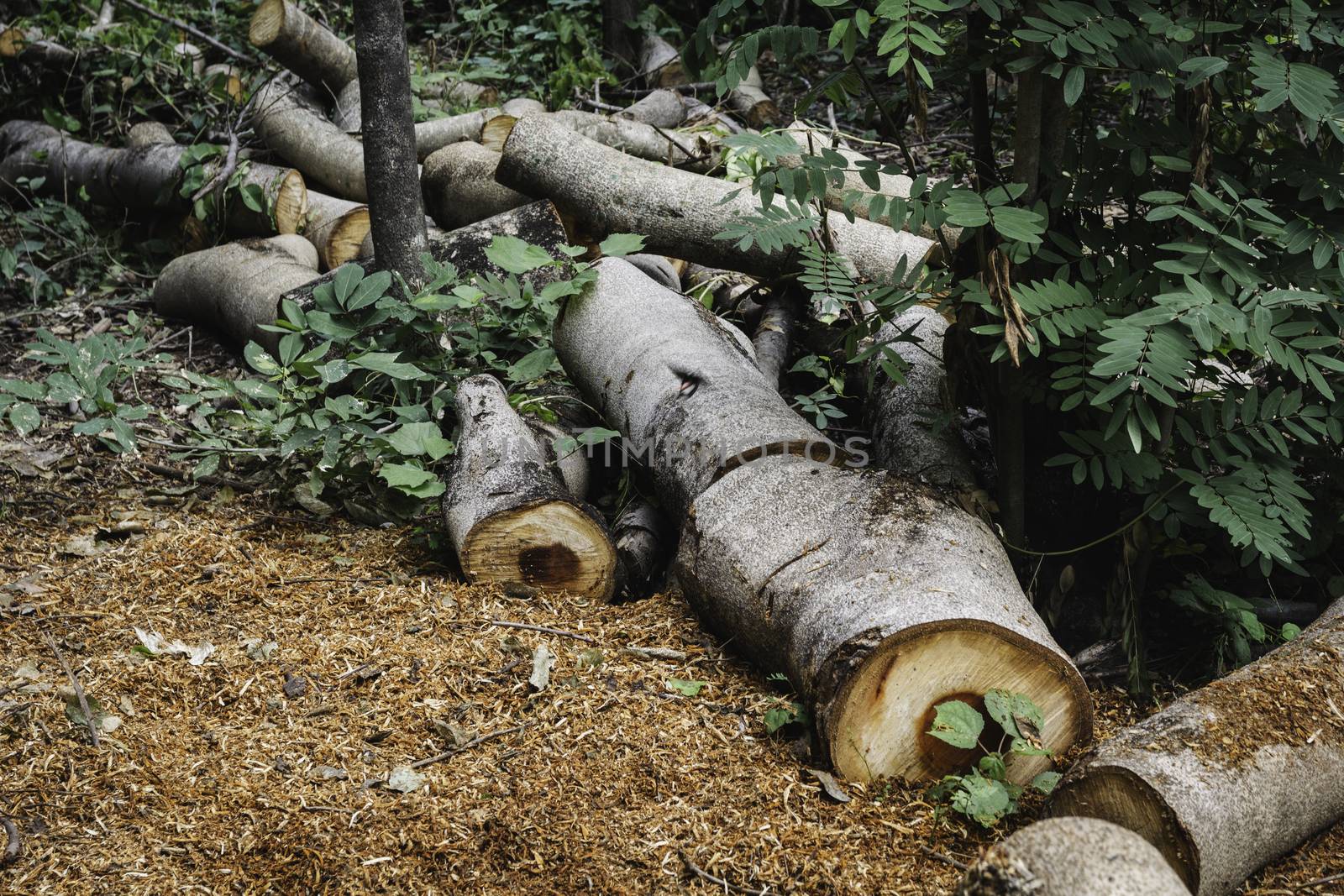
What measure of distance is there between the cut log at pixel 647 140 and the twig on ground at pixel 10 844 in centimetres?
415

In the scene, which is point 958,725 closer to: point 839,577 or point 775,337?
point 839,577

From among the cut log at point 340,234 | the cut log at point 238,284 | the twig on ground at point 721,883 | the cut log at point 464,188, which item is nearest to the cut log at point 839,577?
the twig on ground at point 721,883

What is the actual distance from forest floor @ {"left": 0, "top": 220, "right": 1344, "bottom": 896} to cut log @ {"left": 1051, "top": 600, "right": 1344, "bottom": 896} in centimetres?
16

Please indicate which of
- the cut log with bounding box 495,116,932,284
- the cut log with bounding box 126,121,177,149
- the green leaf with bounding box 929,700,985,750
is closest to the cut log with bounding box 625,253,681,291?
the cut log with bounding box 495,116,932,284

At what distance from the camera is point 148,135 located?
679cm

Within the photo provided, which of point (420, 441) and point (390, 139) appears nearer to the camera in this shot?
point (420, 441)

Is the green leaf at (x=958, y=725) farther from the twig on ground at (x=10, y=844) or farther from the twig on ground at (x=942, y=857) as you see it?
the twig on ground at (x=10, y=844)

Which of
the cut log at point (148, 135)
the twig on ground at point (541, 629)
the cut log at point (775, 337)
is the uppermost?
the cut log at point (148, 135)

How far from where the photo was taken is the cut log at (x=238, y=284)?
5137 millimetres

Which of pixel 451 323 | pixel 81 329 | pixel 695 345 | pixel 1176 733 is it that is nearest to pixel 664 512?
pixel 695 345

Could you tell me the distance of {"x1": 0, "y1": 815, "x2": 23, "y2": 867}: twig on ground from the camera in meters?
2.17

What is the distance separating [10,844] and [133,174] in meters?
5.35

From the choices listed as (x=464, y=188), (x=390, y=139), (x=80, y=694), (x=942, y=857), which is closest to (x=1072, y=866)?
(x=942, y=857)

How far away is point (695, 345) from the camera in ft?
12.0
